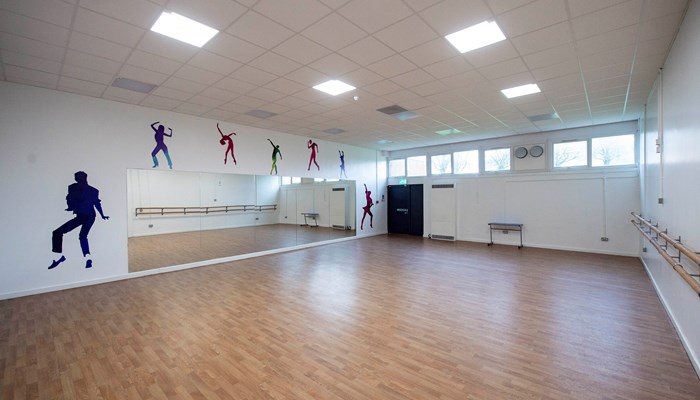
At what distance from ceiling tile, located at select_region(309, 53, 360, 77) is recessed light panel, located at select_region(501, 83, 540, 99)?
2.76m

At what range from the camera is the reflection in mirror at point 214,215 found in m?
5.85

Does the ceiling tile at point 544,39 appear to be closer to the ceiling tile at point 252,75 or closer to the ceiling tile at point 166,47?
the ceiling tile at point 252,75

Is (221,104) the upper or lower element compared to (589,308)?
upper

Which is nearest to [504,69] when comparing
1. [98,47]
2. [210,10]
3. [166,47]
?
[210,10]

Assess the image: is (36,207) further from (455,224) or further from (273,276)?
(455,224)

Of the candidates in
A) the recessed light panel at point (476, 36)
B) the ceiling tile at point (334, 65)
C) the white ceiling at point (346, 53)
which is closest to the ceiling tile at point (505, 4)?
the white ceiling at point (346, 53)

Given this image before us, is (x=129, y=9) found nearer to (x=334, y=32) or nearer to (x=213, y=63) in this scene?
(x=213, y=63)

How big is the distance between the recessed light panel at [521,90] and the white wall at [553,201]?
4.04 meters

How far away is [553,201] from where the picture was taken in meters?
8.24

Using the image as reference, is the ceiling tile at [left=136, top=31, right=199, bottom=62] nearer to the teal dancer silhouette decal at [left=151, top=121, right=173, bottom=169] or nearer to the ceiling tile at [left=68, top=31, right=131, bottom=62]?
the ceiling tile at [left=68, top=31, right=131, bottom=62]

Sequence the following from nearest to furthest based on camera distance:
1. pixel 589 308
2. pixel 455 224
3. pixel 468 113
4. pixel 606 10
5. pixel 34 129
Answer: pixel 606 10
pixel 589 308
pixel 34 129
pixel 468 113
pixel 455 224

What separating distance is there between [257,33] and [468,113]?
185 inches

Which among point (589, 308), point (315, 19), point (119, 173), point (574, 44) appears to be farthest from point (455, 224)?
point (119, 173)

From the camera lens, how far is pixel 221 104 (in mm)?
5621
